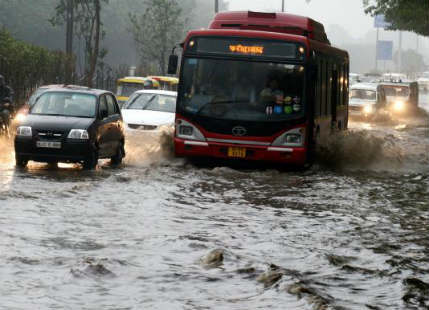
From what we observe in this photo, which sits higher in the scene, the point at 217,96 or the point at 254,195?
the point at 217,96

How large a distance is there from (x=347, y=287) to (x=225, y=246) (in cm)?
220

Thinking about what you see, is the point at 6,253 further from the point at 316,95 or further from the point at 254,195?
the point at 316,95

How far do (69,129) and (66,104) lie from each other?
133 centimetres

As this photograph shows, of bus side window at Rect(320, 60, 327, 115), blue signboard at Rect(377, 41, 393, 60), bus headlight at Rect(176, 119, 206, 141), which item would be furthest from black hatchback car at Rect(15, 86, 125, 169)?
blue signboard at Rect(377, 41, 393, 60)

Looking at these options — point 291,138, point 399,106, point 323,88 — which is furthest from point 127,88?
point 399,106

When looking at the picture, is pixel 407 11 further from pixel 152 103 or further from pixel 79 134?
pixel 79 134

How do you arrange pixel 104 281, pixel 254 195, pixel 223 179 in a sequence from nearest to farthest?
pixel 104 281 < pixel 254 195 < pixel 223 179

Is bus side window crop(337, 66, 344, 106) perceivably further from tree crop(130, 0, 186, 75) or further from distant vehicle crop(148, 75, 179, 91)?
tree crop(130, 0, 186, 75)

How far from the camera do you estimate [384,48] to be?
548 ft

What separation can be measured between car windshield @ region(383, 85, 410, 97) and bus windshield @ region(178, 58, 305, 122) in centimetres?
3821

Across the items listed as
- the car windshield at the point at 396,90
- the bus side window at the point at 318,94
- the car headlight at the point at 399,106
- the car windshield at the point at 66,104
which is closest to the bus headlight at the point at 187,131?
the car windshield at the point at 66,104

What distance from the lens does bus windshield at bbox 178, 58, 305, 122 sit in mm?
19500

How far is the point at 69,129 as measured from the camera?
1817cm

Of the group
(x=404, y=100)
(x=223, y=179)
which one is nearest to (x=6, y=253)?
(x=223, y=179)
